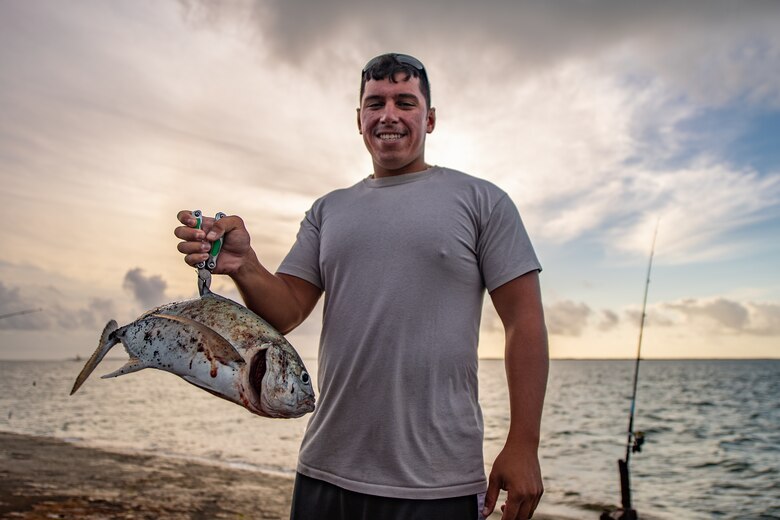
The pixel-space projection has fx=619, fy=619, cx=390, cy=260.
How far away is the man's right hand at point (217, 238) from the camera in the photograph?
212 cm

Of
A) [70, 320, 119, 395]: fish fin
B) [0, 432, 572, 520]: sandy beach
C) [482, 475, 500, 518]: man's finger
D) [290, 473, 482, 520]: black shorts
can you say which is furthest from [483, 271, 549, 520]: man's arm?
[0, 432, 572, 520]: sandy beach

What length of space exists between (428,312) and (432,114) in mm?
1016

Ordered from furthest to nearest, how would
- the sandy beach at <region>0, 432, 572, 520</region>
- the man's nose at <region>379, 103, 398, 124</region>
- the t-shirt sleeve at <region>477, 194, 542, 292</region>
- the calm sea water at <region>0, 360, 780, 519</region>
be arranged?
the calm sea water at <region>0, 360, 780, 519</region>, the sandy beach at <region>0, 432, 572, 520</region>, the man's nose at <region>379, 103, 398, 124</region>, the t-shirt sleeve at <region>477, 194, 542, 292</region>

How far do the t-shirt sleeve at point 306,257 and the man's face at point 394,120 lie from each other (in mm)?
488

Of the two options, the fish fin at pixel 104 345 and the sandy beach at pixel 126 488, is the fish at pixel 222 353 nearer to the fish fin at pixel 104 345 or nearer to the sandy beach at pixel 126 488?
the fish fin at pixel 104 345

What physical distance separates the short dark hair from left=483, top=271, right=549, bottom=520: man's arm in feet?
3.28

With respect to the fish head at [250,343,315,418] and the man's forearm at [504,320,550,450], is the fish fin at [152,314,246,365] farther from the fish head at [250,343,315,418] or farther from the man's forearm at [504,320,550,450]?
the man's forearm at [504,320,550,450]

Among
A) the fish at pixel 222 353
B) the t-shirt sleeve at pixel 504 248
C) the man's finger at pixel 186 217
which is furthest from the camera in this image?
the t-shirt sleeve at pixel 504 248

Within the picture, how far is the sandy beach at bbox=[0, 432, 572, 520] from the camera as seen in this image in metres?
8.91

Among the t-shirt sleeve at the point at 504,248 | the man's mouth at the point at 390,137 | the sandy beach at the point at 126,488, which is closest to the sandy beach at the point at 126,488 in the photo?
the sandy beach at the point at 126,488

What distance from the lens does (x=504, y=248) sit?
2.45 meters

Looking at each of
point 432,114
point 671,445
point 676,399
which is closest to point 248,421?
point 671,445

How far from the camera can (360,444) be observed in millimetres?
2404

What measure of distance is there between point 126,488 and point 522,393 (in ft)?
34.0
